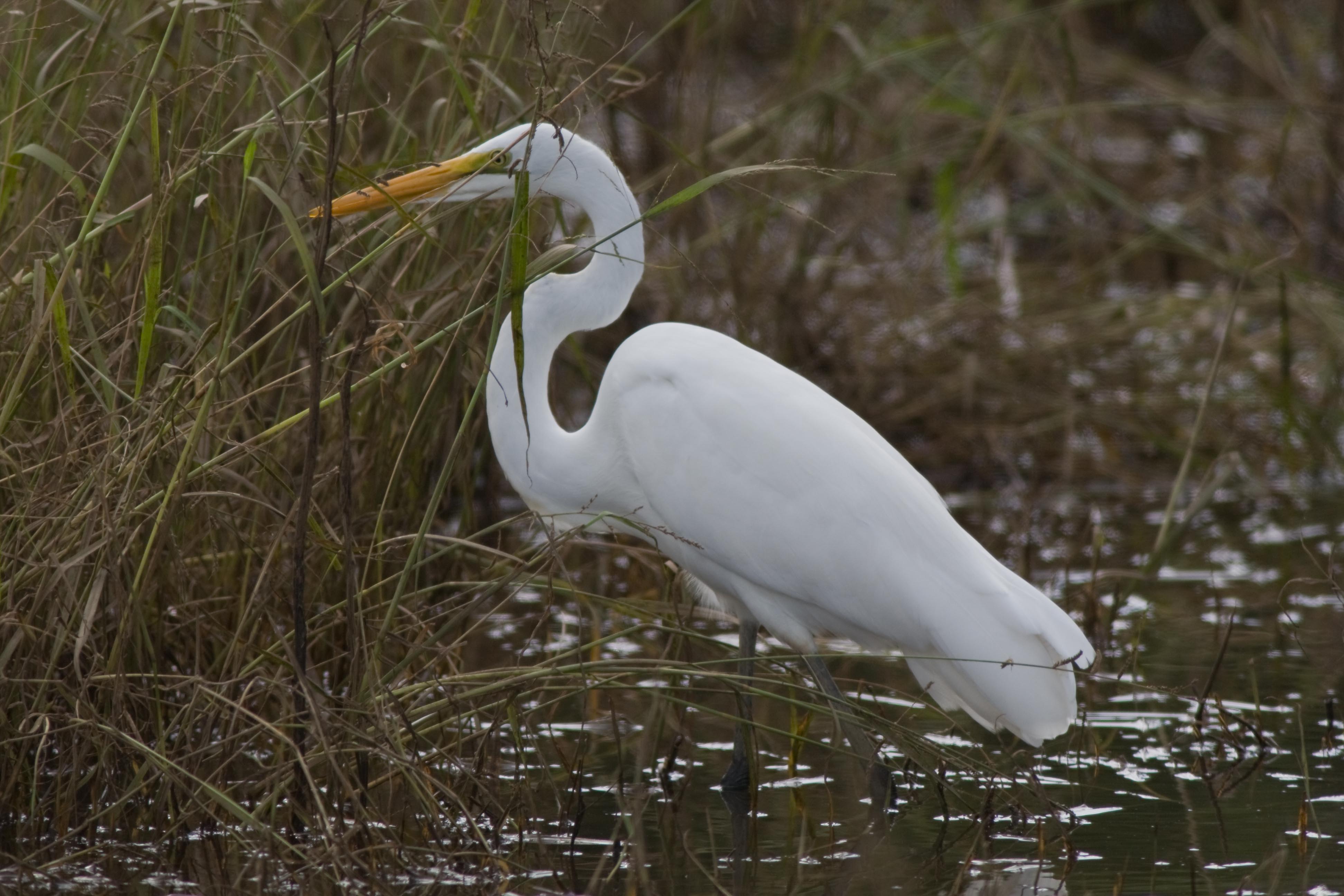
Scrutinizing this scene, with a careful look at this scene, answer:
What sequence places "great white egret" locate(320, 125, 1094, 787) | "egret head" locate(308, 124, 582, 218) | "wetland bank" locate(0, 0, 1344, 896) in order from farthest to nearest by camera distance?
"great white egret" locate(320, 125, 1094, 787)
"egret head" locate(308, 124, 582, 218)
"wetland bank" locate(0, 0, 1344, 896)

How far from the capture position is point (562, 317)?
349cm

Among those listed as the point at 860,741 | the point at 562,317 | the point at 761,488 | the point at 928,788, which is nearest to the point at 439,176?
the point at 562,317

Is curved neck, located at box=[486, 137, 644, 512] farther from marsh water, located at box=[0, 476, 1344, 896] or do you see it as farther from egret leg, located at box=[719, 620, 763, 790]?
egret leg, located at box=[719, 620, 763, 790]

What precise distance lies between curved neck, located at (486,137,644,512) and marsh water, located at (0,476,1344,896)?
0.96 feet

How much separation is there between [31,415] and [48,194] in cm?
55

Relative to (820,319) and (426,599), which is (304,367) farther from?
(820,319)

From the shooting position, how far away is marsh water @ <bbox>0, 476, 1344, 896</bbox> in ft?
9.52

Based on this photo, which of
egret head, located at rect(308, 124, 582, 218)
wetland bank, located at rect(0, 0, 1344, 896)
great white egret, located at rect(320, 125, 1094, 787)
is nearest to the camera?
wetland bank, located at rect(0, 0, 1344, 896)

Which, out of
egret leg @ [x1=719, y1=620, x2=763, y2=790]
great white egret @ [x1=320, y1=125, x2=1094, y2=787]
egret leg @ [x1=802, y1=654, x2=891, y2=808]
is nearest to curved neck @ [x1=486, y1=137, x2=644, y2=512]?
great white egret @ [x1=320, y1=125, x2=1094, y2=787]

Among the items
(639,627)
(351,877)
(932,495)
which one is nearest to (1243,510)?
(932,495)

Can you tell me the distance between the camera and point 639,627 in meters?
2.89

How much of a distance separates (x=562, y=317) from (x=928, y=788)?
128 centimetres

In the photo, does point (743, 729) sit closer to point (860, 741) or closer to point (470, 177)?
point (860, 741)

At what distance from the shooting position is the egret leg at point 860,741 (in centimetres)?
333
